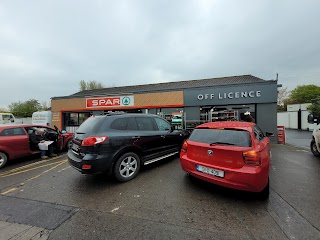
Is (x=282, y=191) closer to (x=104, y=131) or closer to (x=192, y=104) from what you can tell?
(x=104, y=131)

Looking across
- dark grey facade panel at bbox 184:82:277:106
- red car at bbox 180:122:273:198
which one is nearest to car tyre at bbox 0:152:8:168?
red car at bbox 180:122:273:198

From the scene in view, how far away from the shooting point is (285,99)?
40500 millimetres

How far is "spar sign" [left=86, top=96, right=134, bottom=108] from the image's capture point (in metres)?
14.0

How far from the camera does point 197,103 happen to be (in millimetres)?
12336

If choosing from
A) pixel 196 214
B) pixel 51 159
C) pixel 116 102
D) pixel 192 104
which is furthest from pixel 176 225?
pixel 116 102

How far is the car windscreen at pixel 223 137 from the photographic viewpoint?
3.30 meters

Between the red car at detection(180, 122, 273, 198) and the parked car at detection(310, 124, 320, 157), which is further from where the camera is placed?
the parked car at detection(310, 124, 320, 157)

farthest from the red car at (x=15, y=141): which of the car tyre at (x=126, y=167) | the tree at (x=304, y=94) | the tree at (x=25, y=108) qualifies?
the tree at (x=304, y=94)

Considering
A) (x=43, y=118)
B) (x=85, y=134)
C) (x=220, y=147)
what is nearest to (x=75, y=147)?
(x=85, y=134)

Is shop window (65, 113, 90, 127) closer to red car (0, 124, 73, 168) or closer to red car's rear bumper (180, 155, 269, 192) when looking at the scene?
red car (0, 124, 73, 168)

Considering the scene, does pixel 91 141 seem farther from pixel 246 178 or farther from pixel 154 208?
pixel 246 178

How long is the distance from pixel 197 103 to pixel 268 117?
4690 mm

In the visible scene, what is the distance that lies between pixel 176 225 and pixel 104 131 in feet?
8.37

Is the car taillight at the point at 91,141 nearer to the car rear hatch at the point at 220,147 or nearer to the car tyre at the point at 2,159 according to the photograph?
the car rear hatch at the point at 220,147
